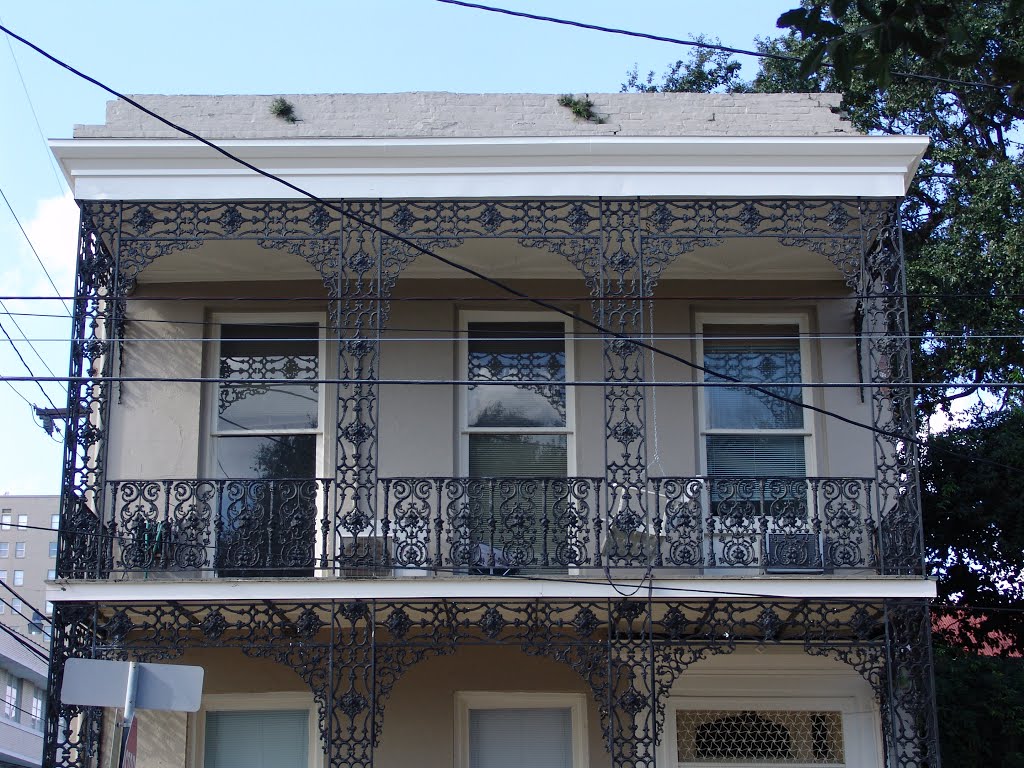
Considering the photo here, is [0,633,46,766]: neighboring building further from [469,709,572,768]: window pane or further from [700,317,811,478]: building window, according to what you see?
[700,317,811,478]: building window

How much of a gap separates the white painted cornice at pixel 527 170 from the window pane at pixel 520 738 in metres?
4.45

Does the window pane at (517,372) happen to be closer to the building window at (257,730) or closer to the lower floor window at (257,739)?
the building window at (257,730)

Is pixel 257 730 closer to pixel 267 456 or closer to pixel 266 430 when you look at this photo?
pixel 267 456

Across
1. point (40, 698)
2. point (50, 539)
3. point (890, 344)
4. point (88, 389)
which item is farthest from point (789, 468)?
point (50, 539)

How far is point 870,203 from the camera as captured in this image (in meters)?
12.1

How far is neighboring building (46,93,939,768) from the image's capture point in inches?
443

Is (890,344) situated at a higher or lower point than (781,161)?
lower

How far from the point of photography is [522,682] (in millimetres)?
12492

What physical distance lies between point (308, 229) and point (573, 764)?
5149mm

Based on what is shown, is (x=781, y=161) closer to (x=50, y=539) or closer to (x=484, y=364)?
(x=484, y=364)

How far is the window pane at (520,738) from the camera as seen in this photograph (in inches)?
490

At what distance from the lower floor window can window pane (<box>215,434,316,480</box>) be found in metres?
2.11

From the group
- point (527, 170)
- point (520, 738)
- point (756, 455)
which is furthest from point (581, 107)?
point (520, 738)

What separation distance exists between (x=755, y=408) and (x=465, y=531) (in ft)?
9.64
